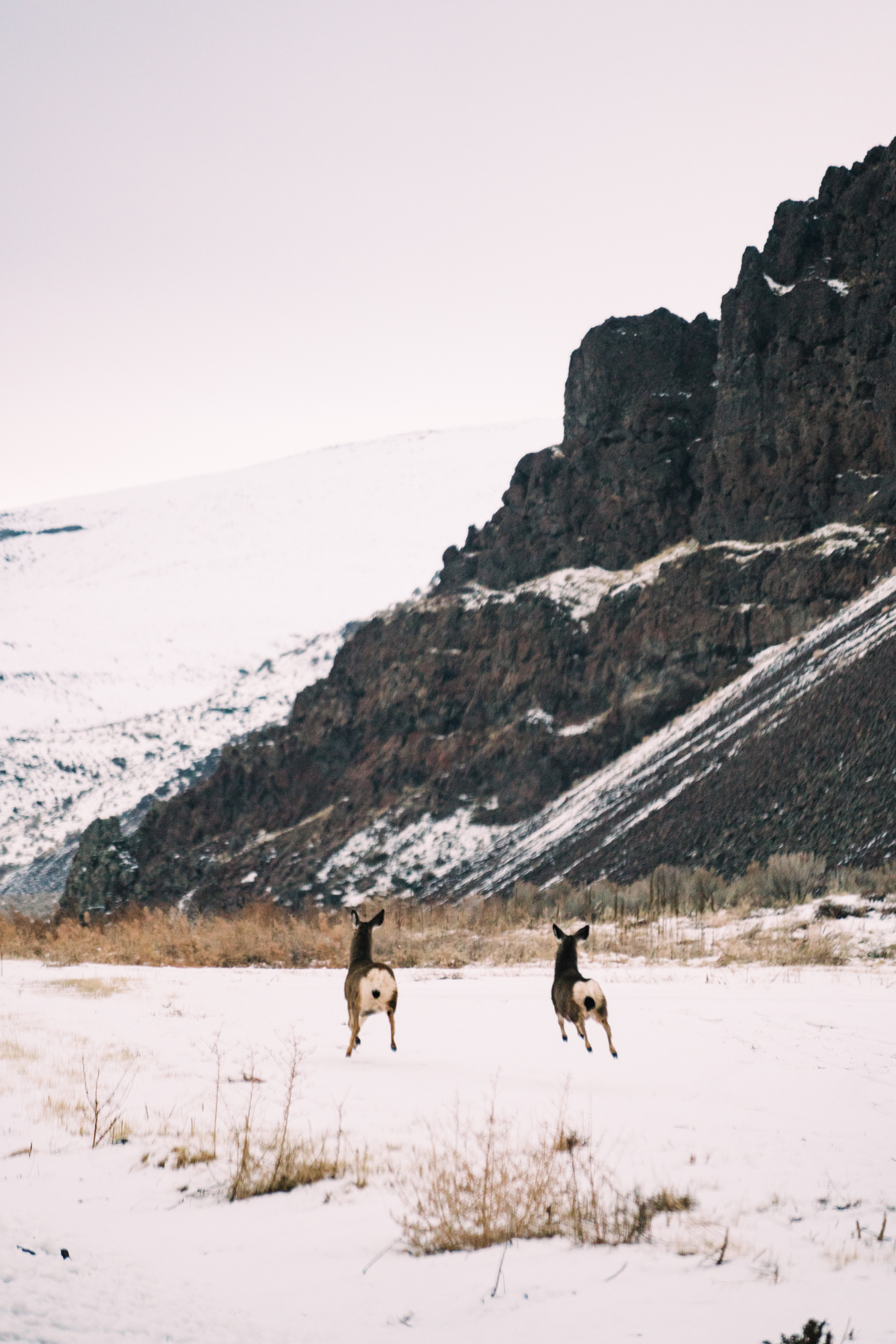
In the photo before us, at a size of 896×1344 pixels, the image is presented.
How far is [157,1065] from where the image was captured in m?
7.26

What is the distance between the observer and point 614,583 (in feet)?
183

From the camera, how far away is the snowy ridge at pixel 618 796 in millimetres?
35750

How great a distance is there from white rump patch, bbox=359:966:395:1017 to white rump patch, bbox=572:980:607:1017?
1389 mm

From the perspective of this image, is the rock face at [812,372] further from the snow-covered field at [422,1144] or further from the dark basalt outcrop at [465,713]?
the snow-covered field at [422,1144]

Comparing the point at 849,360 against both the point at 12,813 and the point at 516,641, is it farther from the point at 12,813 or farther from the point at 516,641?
the point at 12,813

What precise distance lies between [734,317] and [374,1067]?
52.6 metres

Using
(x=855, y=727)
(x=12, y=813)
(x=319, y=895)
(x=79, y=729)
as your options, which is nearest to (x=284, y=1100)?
(x=855, y=727)

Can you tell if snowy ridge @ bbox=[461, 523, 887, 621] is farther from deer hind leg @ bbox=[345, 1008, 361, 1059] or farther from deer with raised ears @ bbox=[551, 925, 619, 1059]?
deer hind leg @ bbox=[345, 1008, 361, 1059]

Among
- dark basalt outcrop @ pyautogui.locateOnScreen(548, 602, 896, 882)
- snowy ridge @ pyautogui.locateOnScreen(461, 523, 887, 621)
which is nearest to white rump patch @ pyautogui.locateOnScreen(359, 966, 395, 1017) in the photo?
dark basalt outcrop @ pyautogui.locateOnScreen(548, 602, 896, 882)

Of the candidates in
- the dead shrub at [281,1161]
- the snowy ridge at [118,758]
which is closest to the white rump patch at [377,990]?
the dead shrub at [281,1161]

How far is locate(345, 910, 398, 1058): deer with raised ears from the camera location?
7137mm

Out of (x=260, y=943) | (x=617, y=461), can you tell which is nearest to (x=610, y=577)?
(x=617, y=461)

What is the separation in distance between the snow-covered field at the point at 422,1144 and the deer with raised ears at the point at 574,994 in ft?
0.81

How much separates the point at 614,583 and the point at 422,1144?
51970 millimetres
